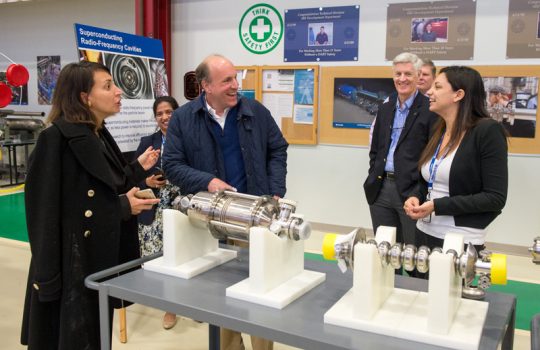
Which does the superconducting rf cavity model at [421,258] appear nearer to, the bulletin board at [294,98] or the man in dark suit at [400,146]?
the man in dark suit at [400,146]

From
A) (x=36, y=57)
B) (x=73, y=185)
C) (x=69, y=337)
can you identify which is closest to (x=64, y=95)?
(x=73, y=185)

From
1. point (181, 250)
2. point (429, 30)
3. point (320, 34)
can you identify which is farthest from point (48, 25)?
point (181, 250)

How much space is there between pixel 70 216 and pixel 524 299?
2.95 m

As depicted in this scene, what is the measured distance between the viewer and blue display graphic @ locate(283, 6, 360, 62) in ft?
15.6

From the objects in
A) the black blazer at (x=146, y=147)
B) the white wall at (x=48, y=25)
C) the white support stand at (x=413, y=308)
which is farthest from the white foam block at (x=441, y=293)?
the white wall at (x=48, y=25)

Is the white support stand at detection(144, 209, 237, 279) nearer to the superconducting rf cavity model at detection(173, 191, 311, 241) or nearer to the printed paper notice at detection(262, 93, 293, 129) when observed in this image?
the superconducting rf cavity model at detection(173, 191, 311, 241)

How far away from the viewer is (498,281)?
50.8 inches

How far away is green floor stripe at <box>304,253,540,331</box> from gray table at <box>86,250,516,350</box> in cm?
152

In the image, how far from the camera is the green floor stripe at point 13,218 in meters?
4.99

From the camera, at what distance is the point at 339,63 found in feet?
15.9

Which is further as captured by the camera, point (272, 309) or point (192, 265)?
point (192, 265)

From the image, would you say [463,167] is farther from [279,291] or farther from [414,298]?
[279,291]

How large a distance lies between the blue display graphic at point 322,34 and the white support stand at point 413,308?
3618 millimetres

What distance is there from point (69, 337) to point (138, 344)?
1.09m
